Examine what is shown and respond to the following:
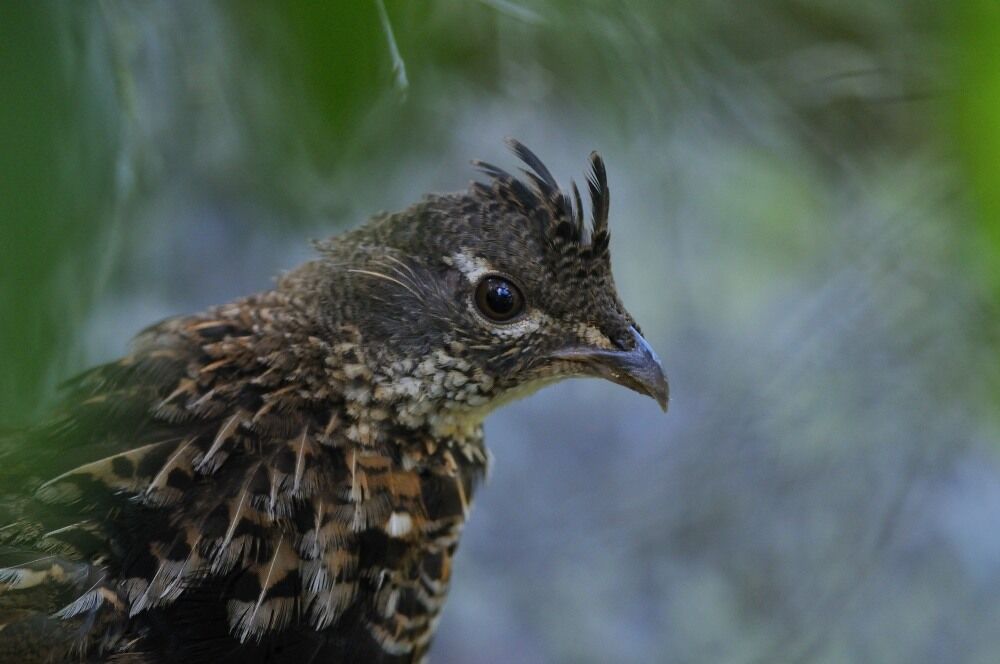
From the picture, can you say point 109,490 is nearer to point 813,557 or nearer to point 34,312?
point 34,312

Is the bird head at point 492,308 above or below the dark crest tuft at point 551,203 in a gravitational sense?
below

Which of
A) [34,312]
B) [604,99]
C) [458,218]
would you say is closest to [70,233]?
[34,312]

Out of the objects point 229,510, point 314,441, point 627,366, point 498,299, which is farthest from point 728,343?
point 229,510

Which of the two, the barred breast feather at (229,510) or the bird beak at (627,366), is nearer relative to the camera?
the barred breast feather at (229,510)

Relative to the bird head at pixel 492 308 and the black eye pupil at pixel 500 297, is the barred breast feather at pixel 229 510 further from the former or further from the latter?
the black eye pupil at pixel 500 297

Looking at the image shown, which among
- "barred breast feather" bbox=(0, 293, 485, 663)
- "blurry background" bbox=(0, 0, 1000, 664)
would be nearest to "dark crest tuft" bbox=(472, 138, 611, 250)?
"barred breast feather" bbox=(0, 293, 485, 663)

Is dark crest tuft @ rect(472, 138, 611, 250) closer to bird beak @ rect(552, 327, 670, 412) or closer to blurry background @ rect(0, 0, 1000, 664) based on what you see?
bird beak @ rect(552, 327, 670, 412)

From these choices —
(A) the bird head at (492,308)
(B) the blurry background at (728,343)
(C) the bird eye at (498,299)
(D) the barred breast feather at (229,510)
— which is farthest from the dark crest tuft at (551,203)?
(B) the blurry background at (728,343)
